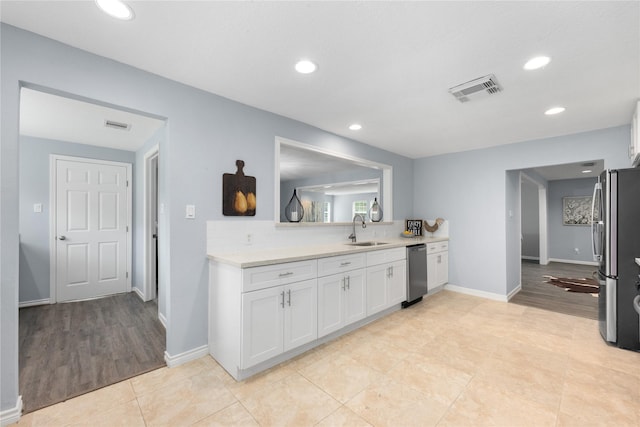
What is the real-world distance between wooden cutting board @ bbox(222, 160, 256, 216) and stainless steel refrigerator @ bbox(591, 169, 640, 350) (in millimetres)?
3436

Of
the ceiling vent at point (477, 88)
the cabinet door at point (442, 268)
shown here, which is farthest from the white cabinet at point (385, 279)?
the ceiling vent at point (477, 88)

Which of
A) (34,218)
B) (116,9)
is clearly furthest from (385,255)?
(34,218)

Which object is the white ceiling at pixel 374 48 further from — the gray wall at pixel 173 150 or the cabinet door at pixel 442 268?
the cabinet door at pixel 442 268

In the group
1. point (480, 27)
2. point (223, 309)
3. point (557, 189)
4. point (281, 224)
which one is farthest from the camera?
point (557, 189)

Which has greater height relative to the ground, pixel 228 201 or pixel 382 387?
pixel 228 201

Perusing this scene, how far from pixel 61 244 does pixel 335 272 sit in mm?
3943

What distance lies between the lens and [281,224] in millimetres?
2957

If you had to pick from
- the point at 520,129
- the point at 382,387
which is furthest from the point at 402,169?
the point at 382,387

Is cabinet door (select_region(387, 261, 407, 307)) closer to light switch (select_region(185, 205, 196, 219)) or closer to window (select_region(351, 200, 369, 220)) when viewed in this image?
light switch (select_region(185, 205, 196, 219))

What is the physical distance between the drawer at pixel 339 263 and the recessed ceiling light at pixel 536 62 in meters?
2.10

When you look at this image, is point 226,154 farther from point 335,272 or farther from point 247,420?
point 247,420

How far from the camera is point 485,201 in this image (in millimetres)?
4305

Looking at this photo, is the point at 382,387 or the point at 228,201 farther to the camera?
the point at 228,201

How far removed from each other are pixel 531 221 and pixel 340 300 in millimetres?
7875
